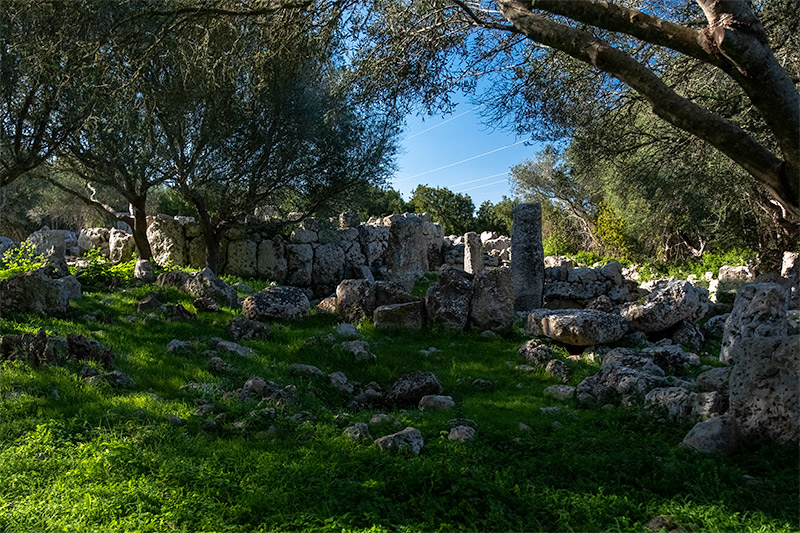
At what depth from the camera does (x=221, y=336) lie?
9.47 m

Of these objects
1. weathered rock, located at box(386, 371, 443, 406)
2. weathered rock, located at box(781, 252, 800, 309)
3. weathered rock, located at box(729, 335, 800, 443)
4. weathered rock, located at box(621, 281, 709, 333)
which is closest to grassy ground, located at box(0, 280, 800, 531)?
weathered rock, located at box(729, 335, 800, 443)

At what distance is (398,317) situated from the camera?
1091 cm

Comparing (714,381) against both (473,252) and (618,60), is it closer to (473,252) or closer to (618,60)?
(618,60)

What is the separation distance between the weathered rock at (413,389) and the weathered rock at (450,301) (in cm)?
371

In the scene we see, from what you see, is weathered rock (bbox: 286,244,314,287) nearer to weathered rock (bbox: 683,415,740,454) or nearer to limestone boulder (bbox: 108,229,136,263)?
limestone boulder (bbox: 108,229,136,263)

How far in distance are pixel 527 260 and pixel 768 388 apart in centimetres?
1040

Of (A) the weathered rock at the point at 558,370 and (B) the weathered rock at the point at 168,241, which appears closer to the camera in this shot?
(A) the weathered rock at the point at 558,370

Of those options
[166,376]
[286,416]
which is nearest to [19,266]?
[166,376]

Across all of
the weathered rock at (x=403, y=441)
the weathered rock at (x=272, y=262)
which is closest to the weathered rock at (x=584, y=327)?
the weathered rock at (x=403, y=441)

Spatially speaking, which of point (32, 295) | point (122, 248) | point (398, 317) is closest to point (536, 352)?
point (398, 317)

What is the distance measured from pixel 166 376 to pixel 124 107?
4.17 meters

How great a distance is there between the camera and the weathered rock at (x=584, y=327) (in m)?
9.48

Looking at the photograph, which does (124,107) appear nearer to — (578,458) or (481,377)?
(481,377)

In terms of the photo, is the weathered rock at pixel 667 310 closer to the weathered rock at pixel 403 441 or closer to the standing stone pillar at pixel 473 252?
the weathered rock at pixel 403 441
